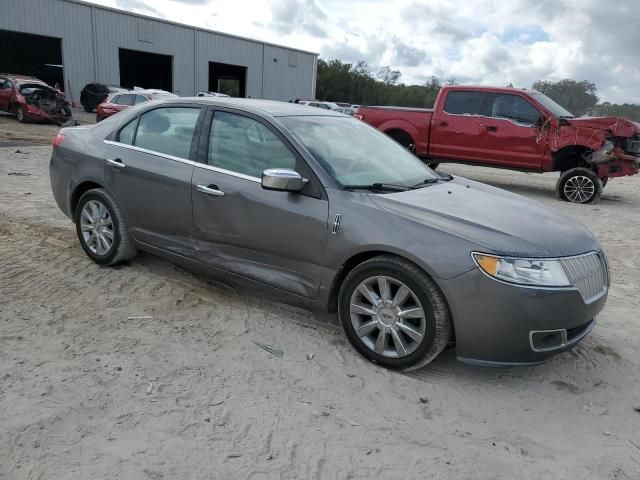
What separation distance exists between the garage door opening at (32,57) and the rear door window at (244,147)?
104 feet

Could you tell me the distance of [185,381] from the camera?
3123mm

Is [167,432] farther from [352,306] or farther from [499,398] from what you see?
[499,398]

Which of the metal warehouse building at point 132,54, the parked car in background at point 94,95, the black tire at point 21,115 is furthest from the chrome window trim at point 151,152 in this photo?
the metal warehouse building at point 132,54

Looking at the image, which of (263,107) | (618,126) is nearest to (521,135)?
(618,126)

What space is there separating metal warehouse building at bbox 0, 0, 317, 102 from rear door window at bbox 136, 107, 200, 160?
28158 millimetres

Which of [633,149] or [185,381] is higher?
Answer: [633,149]

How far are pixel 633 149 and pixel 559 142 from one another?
1243 mm

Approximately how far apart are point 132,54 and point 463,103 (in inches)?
1240

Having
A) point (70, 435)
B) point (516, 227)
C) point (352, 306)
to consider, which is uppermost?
point (516, 227)

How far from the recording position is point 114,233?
4621mm

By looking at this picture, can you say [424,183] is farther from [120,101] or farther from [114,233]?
[120,101]

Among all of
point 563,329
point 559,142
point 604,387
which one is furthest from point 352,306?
point 559,142

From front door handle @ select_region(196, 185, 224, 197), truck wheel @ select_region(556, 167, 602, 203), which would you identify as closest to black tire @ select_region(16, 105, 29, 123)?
truck wheel @ select_region(556, 167, 602, 203)

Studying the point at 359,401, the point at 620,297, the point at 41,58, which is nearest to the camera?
the point at 359,401
